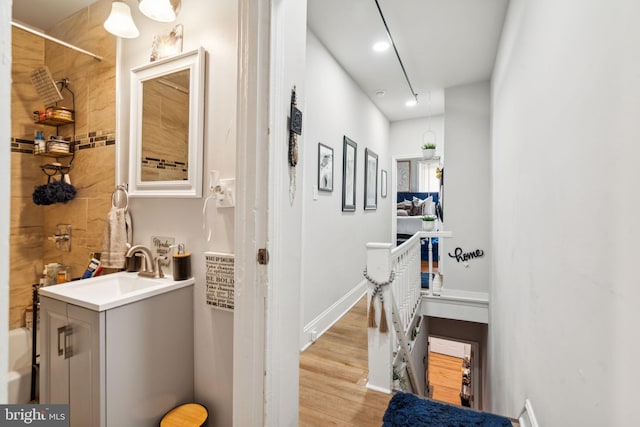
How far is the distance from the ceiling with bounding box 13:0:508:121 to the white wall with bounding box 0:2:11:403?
214cm

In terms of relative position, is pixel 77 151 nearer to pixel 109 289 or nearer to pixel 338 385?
pixel 109 289

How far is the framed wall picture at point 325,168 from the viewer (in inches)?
105

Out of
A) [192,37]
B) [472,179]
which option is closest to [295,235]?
[192,37]

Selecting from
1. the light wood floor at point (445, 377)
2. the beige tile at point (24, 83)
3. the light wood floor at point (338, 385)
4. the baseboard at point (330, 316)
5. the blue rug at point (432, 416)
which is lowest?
the light wood floor at point (445, 377)

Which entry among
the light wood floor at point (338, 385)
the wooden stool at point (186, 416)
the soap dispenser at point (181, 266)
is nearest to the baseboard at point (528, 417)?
the light wood floor at point (338, 385)

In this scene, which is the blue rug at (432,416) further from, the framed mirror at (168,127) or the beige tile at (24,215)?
the beige tile at (24,215)

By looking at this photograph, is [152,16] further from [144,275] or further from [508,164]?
[508,164]

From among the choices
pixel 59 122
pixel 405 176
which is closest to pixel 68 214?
pixel 59 122

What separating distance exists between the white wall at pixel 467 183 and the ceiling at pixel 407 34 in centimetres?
27

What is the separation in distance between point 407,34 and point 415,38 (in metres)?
0.11

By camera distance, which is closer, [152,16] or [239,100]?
[239,100]

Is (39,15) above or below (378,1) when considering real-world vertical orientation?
below

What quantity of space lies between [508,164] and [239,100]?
1964 mm

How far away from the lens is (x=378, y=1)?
2.25 meters
